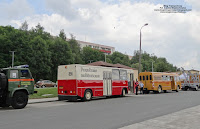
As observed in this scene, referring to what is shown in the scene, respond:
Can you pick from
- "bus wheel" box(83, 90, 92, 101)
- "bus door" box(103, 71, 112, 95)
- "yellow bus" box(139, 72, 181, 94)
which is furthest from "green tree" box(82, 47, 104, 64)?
"bus wheel" box(83, 90, 92, 101)

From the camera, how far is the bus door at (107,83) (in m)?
20.0

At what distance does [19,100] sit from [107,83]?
8.85 meters

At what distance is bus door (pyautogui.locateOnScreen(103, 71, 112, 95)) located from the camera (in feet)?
65.6

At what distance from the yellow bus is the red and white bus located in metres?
7.54

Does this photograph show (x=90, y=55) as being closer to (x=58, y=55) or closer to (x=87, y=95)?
(x=58, y=55)

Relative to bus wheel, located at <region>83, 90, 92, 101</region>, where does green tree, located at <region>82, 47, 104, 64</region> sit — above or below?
above

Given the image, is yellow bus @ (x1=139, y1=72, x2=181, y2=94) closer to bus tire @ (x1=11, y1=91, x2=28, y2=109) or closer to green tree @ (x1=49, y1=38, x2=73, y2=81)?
bus tire @ (x1=11, y1=91, x2=28, y2=109)

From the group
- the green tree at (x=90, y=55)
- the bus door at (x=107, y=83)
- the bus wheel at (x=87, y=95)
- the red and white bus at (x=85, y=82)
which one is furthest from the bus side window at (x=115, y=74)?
the green tree at (x=90, y=55)

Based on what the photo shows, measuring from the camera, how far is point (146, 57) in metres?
134

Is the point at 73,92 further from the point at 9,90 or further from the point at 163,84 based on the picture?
the point at 163,84

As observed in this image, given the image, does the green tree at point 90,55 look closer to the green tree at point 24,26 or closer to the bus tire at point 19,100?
the green tree at point 24,26

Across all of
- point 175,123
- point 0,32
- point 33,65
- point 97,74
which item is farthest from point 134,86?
point 0,32

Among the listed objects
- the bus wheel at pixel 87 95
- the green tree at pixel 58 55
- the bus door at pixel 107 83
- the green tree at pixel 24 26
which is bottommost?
the bus wheel at pixel 87 95

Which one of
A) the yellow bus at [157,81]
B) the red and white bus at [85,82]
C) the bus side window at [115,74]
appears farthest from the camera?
the yellow bus at [157,81]
